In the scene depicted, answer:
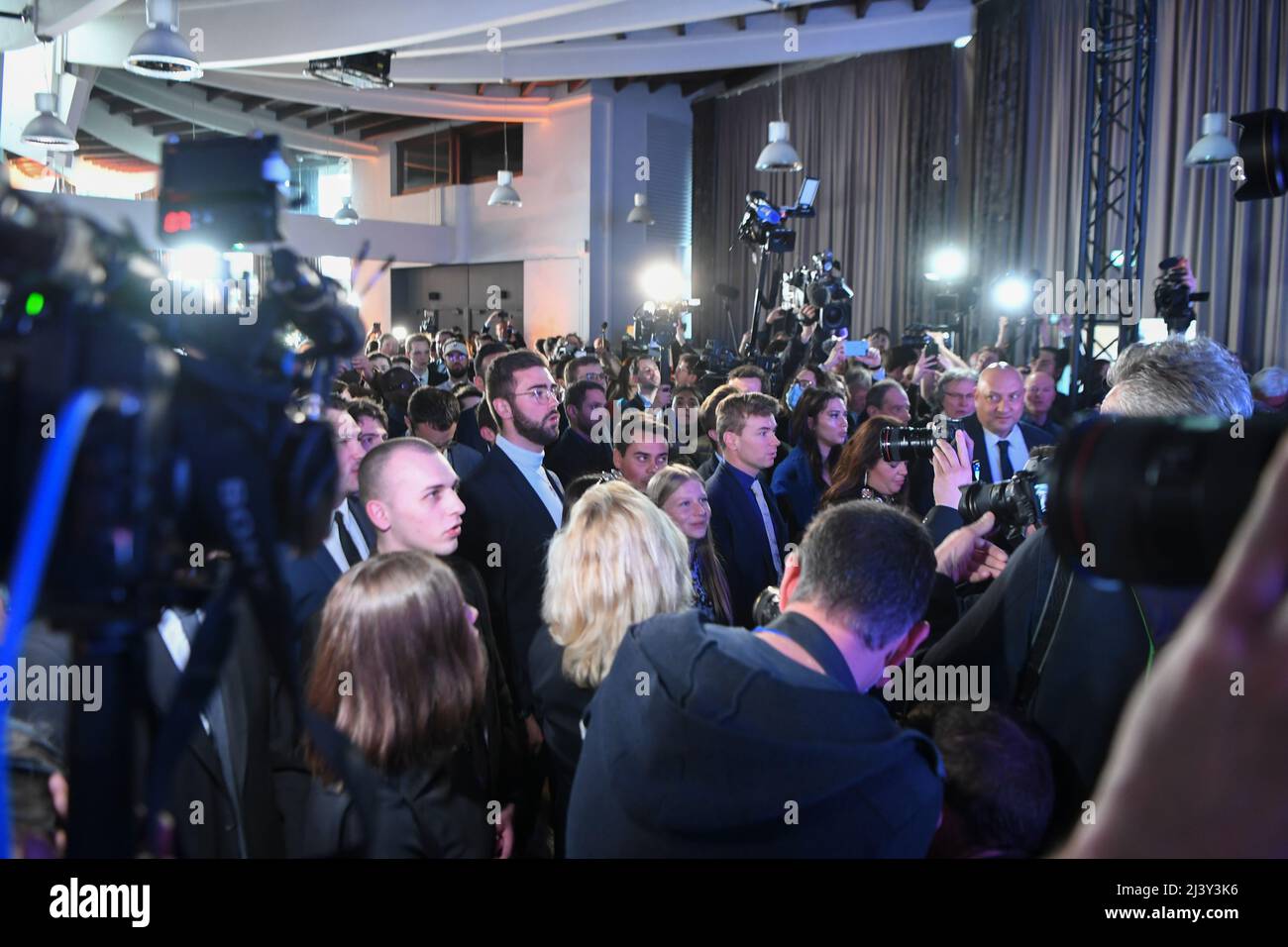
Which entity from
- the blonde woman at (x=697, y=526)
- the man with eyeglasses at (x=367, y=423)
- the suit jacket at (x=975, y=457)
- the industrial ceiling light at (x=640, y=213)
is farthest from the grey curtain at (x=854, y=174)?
the blonde woman at (x=697, y=526)

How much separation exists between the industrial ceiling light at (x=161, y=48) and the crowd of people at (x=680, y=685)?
349 cm

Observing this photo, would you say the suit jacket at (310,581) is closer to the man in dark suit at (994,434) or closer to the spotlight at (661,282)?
the man in dark suit at (994,434)

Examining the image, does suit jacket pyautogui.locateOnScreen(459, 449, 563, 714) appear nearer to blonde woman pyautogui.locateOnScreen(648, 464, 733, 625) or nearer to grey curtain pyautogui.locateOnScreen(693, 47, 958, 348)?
blonde woman pyautogui.locateOnScreen(648, 464, 733, 625)

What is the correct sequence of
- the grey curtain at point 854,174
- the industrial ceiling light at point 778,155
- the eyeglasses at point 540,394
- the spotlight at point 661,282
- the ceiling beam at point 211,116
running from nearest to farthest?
1. the eyeglasses at point 540,394
2. the industrial ceiling light at point 778,155
3. the grey curtain at point 854,174
4. the ceiling beam at point 211,116
5. the spotlight at point 661,282

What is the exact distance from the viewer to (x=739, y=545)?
11.2 feet

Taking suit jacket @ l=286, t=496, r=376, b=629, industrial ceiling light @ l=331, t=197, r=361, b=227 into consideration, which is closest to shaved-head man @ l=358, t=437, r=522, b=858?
suit jacket @ l=286, t=496, r=376, b=629

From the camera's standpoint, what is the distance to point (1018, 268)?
1038cm

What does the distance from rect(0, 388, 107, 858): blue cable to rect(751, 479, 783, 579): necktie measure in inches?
122

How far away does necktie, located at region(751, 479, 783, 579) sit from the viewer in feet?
11.6

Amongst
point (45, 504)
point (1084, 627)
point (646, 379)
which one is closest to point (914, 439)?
point (1084, 627)

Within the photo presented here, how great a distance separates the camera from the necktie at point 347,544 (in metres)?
2.70
